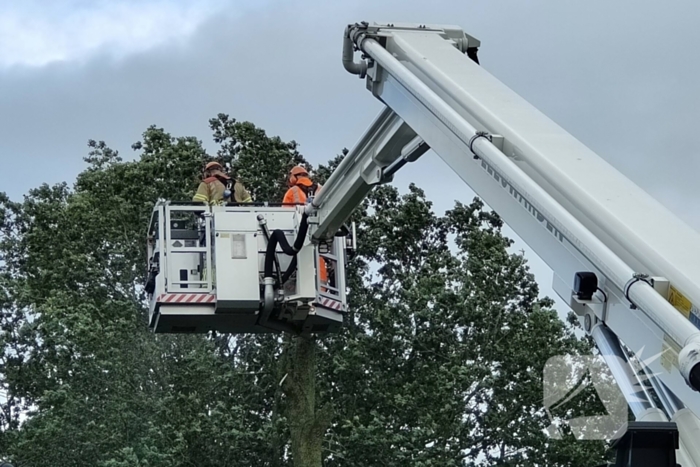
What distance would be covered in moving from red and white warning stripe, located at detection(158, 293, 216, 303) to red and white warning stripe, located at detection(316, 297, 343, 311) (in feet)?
3.18

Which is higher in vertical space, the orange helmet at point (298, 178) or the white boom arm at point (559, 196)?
the orange helmet at point (298, 178)

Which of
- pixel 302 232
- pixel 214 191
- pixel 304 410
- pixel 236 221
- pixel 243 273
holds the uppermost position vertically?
pixel 304 410

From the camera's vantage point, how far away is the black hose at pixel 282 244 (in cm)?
1065

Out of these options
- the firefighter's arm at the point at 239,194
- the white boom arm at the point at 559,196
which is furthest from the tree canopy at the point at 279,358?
the white boom arm at the point at 559,196

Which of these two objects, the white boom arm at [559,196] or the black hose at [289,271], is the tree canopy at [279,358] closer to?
the black hose at [289,271]

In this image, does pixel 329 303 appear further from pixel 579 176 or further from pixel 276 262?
pixel 579 176

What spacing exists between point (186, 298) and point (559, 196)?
17.9ft

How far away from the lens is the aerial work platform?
10.7m

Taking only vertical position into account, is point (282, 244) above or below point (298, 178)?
below

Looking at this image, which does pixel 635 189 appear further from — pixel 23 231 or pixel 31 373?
pixel 23 231

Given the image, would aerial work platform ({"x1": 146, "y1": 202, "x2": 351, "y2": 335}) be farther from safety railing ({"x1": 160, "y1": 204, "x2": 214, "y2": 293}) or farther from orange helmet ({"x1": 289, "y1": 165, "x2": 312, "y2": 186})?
orange helmet ({"x1": 289, "y1": 165, "x2": 312, "y2": 186})

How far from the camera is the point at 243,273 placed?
10680 millimetres

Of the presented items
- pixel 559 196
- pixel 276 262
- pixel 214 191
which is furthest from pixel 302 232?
pixel 559 196

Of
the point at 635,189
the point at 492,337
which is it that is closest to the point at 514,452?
the point at 492,337
